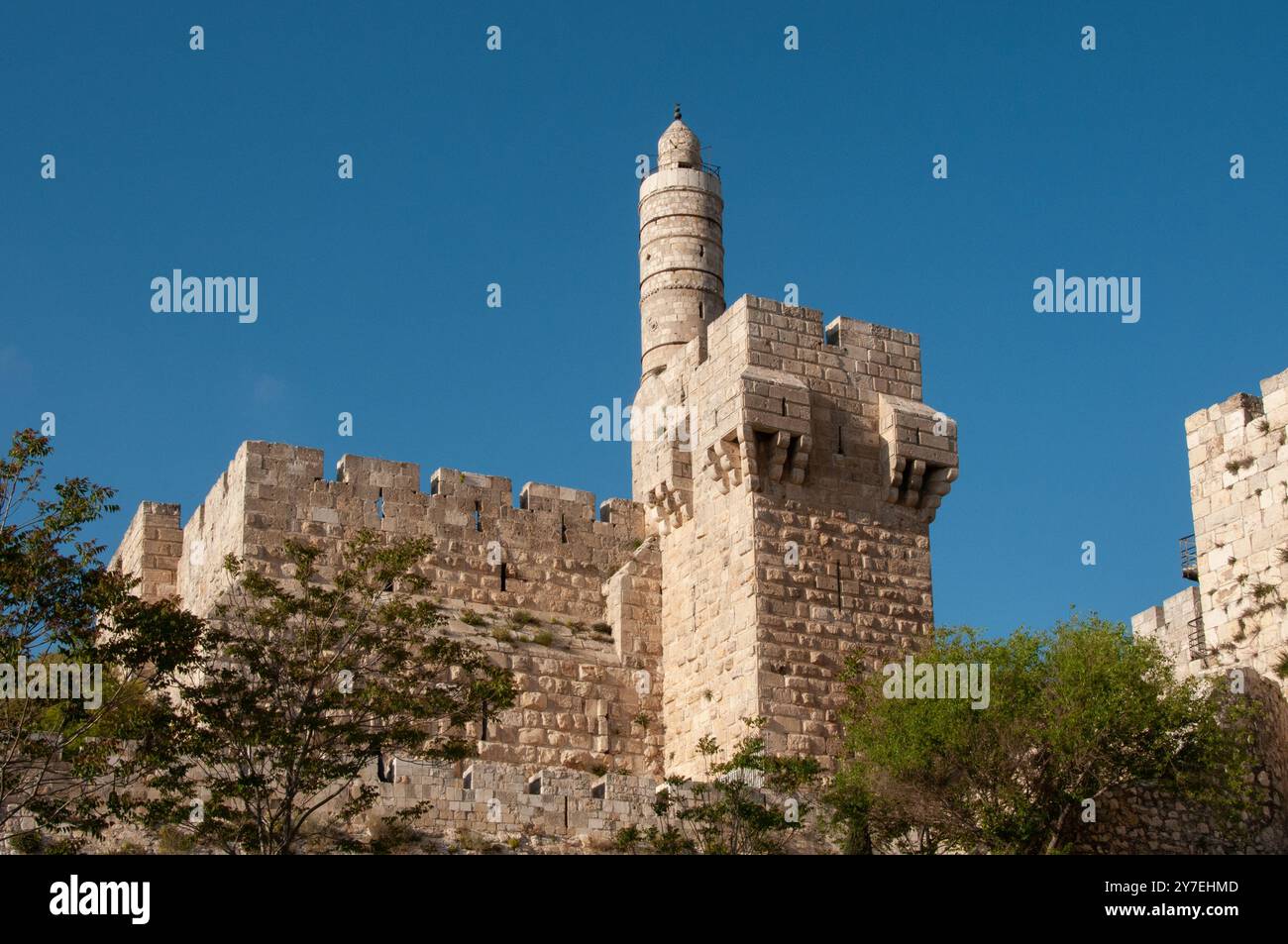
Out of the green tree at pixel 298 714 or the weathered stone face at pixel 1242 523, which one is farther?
the weathered stone face at pixel 1242 523

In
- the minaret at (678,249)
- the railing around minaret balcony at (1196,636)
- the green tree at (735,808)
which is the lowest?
the green tree at (735,808)

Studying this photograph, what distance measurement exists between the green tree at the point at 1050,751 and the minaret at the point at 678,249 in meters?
12.2

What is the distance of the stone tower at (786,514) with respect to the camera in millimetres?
23500

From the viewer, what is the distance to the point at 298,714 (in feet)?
59.7

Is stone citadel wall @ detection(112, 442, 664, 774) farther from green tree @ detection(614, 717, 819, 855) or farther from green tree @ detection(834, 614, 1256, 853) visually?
green tree @ detection(834, 614, 1256, 853)

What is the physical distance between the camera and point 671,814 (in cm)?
2064

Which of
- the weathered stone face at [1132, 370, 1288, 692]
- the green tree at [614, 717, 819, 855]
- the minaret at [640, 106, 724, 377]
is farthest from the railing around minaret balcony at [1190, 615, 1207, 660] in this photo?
the minaret at [640, 106, 724, 377]

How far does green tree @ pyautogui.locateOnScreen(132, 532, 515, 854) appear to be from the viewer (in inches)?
691

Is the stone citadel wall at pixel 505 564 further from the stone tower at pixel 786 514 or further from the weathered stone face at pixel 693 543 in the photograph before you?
the stone tower at pixel 786 514

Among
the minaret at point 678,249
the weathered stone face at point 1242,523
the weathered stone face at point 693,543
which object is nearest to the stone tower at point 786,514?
the weathered stone face at point 693,543

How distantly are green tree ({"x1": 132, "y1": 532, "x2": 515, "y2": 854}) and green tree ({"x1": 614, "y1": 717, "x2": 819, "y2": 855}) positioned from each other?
2096 mm

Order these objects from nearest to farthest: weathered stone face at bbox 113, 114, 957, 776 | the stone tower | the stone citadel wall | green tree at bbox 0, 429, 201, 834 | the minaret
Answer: green tree at bbox 0, 429, 201, 834 → the stone tower → weathered stone face at bbox 113, 114, 957, 776 → the stone citadel wall → the minaret

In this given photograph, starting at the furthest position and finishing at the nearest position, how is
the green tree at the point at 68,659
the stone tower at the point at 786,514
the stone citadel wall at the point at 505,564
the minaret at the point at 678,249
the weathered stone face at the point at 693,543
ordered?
the minaret at the point at 678,249, the stone citadel wall at the point at 505,564, the weathered stone face at the point at 693,543, the stone tower at the point at 786,514, the green tree at the point at 68,659
